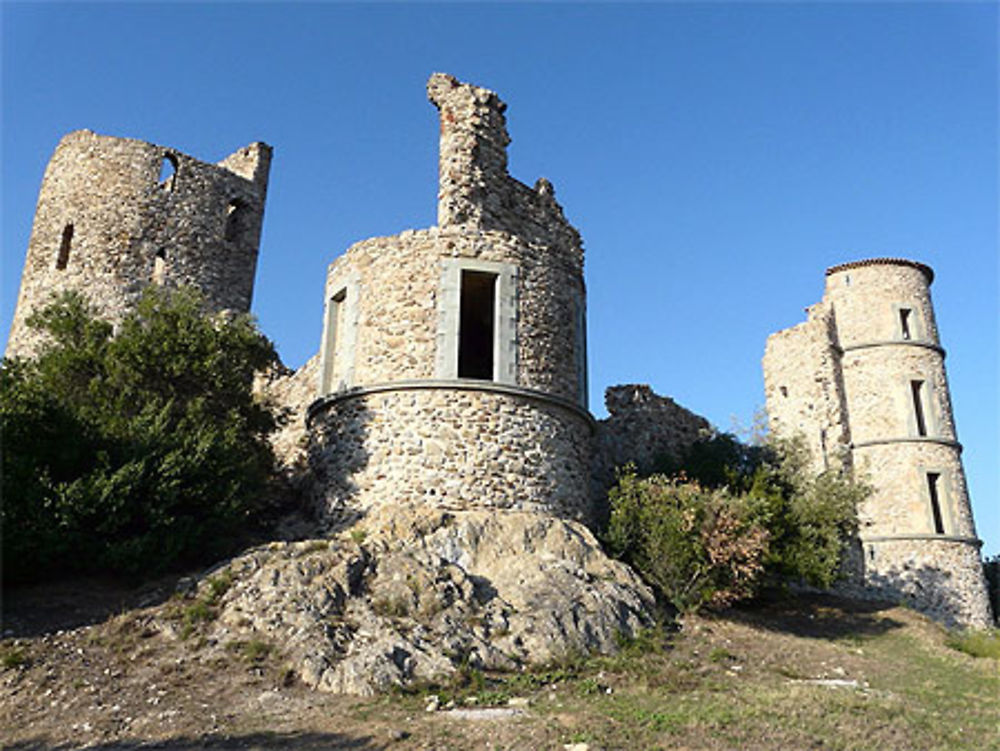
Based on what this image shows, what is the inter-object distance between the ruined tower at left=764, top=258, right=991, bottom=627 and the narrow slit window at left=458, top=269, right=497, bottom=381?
990 centimetres

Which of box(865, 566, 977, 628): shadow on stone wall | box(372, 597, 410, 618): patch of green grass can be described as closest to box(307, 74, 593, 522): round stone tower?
box(372, 597, 410, 618): patch of green grass

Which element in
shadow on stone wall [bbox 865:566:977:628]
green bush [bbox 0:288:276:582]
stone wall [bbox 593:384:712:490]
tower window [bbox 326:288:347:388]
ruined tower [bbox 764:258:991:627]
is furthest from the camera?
ruined tower [bbox 764:258:991:627]

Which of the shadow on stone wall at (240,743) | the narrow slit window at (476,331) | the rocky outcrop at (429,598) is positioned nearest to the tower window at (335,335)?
the narrow slit window at (476,331)

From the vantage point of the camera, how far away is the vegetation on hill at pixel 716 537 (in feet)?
44.1

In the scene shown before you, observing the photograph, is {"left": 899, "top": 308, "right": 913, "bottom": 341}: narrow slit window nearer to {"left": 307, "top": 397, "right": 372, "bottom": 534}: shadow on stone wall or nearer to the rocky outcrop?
the rocky outcrop

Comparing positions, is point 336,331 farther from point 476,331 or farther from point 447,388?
point 476,331

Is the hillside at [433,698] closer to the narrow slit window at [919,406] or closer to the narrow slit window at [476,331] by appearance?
the narrow slit window at [476,331]

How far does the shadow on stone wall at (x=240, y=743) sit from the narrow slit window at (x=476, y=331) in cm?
1106

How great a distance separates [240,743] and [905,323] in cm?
2212

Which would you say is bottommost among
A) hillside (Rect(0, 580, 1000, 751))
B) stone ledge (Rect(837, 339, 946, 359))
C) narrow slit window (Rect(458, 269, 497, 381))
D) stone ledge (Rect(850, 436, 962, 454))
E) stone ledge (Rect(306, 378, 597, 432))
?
hillside (Rect(0, 580, 1000, 751))

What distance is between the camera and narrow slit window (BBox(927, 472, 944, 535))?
70.8 ft

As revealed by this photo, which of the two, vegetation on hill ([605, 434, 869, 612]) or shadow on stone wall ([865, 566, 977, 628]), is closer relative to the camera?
vegetation on hill ([605, 434, 869, 612])

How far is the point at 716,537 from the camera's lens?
1353 cm

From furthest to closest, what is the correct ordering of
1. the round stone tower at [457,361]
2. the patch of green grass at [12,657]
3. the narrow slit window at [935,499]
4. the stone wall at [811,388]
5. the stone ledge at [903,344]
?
1. the stone ledge at [903,344]
2. the stone wall at [811,388]
3. the narrow slit window at [935,499]
4. the round stone tower at [457,361]
5. the patch of green grass at [12,657]
